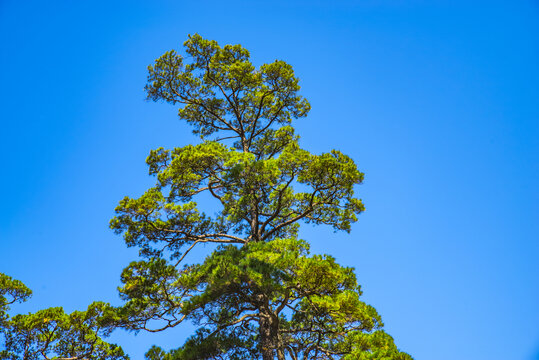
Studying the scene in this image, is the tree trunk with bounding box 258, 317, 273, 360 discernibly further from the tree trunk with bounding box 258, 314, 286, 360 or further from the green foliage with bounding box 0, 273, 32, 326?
the green foliage with bounding box 0, 273, 32, 326

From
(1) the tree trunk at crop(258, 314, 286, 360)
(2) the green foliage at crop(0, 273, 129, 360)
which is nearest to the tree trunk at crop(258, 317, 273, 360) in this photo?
(1) the tree trunk at crop(258, 314, 286, 360)

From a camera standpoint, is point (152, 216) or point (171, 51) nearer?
point (152, 216)

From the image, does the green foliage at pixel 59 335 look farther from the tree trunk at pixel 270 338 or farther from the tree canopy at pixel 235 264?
the tree trunk at pixel 270 338

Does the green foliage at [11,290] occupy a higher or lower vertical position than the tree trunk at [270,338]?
higher

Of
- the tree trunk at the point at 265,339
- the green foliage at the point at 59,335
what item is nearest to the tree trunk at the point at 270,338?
the tree trunk at the point at 265,339

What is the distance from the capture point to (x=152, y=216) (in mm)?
11953

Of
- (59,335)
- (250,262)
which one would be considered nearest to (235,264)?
(250,262)

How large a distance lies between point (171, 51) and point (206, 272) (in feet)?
27.5

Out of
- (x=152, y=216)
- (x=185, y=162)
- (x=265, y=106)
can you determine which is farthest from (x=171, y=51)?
(x=152, y=216)

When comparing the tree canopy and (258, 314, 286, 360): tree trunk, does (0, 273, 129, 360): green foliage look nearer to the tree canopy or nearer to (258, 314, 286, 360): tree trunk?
the tree canopy

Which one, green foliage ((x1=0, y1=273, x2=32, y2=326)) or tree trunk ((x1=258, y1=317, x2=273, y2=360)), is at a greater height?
Answer: green foliage ((x1=0, y1=273, x2=32, y2=326))

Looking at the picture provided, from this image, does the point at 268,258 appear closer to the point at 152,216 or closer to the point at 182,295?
the point at 182,295

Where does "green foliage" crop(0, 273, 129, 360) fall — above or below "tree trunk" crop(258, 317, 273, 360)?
above

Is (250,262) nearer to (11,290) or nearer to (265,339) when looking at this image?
(265,339)
